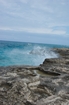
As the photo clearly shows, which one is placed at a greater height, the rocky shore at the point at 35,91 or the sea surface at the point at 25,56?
the rocky shore at the point at 35,91

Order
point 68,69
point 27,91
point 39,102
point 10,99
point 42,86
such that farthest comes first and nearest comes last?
point 68,69 → point 42,86 → point 27,91 → point 10,99 → point 39,102

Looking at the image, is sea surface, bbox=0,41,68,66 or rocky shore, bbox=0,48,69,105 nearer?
rocky shore, bbox=0,48,69,105

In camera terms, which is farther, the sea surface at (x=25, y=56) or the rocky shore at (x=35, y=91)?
the sea surface at (x=25, y=56)

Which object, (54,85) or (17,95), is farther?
(54,85)

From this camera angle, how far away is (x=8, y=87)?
454 cm

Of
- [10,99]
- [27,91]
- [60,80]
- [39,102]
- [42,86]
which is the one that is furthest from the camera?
[60,80]

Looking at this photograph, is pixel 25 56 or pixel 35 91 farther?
pixel 25 56

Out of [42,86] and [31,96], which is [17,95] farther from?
[42,86]

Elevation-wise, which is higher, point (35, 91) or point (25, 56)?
point (35, 91)

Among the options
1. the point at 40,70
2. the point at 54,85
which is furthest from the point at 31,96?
the point at 40,70

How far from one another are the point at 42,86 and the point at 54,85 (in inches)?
14.1

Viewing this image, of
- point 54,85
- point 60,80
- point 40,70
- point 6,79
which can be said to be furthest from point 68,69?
point 6,79

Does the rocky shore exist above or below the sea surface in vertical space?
above

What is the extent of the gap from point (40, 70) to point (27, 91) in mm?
2710
